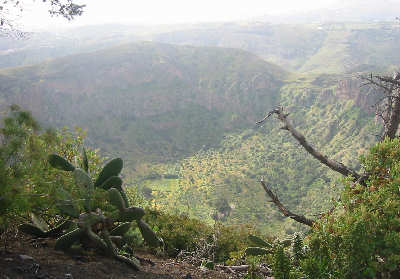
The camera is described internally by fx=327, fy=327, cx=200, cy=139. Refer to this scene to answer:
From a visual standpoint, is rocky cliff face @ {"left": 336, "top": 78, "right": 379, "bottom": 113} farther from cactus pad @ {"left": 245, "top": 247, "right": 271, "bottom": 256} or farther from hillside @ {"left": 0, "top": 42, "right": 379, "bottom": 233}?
cactus pad @ {"left": 245, "top": 247, "right": 271, "bottom": 256}

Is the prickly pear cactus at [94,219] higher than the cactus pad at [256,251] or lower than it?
higher

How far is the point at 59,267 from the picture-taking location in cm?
444

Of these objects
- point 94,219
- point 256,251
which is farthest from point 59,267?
point 256,251

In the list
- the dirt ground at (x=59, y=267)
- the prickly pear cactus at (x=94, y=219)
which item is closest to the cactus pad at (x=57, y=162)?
the prickly pear cactus at (x=94, y=219)

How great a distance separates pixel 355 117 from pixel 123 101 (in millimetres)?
83075

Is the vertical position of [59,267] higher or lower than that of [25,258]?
lower

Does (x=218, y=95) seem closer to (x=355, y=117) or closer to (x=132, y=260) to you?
(x=355, y=117)

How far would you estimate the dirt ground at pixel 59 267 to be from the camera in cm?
414

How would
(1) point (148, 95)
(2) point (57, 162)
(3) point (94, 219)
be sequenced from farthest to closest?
(1) point (148, 95) < (2) point (57, 162) < (3) point (94, 219)

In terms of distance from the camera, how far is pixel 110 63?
148 meters

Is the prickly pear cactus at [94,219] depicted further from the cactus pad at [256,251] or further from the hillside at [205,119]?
the hillside at [205,119]

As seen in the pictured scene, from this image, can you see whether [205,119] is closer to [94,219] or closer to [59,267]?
[94,219]

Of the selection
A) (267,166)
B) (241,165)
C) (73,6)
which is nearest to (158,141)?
(241,165)

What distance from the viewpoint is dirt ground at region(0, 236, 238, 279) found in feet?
13.6
